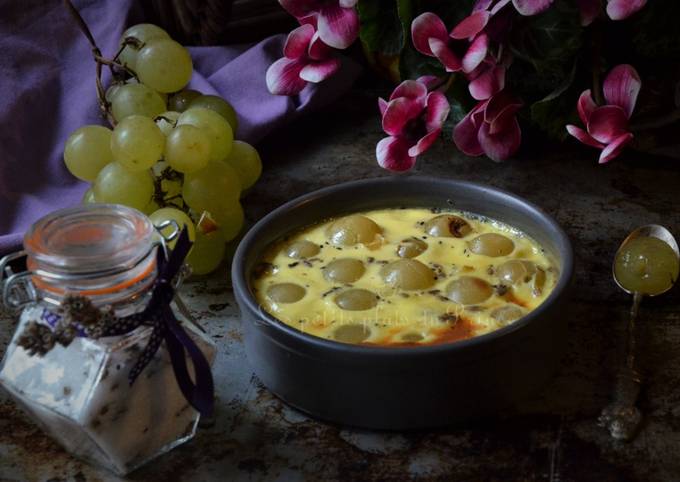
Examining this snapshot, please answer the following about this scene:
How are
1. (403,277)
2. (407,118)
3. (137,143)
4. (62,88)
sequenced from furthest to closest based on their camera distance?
(62,88)
(407,118)
(137,143)
(403,277)

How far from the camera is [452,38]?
1.09m

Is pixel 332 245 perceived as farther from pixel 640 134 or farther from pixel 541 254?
pixel 640 134

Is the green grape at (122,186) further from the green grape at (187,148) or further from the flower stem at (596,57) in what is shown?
the flower stem at (596,57)

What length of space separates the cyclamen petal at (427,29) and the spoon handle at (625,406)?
0.40 metres

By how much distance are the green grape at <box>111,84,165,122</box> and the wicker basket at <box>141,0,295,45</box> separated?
30cm

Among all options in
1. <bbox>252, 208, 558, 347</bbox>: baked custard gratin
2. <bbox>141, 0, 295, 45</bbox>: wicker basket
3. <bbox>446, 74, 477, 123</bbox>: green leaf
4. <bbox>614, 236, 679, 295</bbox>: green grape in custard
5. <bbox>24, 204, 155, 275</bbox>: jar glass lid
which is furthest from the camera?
<bbox>141, 0, 295, 45</bbox>: wicker basket

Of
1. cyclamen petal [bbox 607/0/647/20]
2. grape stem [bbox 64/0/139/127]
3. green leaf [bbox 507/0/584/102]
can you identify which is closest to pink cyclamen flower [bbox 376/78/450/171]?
green leaf [bbox 507/0/584/102]

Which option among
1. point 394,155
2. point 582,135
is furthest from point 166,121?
point 582,135

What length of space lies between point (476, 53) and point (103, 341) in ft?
1.69

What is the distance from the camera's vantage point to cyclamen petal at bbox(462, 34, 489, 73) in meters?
1.05

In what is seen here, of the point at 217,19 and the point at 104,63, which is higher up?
the point at 104,63

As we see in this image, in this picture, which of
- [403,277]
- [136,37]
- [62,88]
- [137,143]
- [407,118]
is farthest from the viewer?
[62,88]

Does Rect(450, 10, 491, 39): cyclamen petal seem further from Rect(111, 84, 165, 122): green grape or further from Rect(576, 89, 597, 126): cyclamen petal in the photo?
Rect(111, 84, 165, 122): green grape

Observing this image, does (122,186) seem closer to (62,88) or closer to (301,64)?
(301,64)
